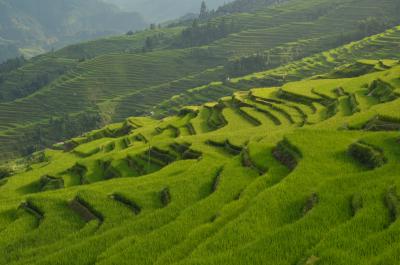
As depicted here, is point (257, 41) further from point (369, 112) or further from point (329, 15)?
point (369, 112)

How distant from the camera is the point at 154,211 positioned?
18922 mm

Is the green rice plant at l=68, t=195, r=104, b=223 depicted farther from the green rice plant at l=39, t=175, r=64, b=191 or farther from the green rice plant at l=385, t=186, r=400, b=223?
the green rice plant at l=39, t=175, r=64, b=191

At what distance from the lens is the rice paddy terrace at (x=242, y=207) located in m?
12.3

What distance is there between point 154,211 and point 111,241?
2624mm

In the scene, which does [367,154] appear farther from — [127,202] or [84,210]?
[84,210]

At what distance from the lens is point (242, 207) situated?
1648 cm

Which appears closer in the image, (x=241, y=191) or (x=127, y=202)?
(x=241, y=191)

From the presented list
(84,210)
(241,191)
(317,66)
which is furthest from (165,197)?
(317,66)

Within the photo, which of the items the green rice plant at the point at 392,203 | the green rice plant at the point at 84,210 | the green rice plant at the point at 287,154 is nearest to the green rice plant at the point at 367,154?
the green rice plant at the point at 287,154

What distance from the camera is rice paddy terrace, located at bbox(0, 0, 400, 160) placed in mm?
141125

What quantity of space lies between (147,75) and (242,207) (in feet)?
525

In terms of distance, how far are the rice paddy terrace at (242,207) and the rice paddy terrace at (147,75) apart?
97297mm

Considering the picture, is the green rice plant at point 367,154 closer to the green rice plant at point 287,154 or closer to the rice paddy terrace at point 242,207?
the rice paddy terrace at point 242,207

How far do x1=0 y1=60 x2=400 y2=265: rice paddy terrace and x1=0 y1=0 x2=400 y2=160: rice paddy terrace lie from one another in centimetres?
9730
